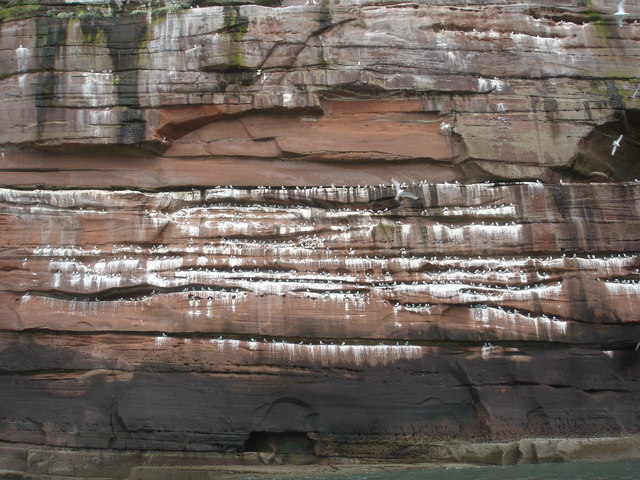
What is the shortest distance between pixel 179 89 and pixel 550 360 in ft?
28.3

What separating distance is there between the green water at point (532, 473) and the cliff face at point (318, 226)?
1.49 feet

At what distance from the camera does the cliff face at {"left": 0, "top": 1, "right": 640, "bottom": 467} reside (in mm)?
9859

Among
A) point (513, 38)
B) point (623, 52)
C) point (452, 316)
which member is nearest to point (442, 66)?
point (513, 38)

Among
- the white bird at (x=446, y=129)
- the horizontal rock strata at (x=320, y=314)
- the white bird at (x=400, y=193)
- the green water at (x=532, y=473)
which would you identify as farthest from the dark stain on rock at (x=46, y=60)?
the green water at (x=532, y=473)

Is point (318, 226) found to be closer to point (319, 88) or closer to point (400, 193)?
point (400, 193)

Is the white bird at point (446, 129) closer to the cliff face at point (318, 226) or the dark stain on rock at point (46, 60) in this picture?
the cliff face at point (318, 226)

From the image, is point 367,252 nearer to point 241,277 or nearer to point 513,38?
point 241,277

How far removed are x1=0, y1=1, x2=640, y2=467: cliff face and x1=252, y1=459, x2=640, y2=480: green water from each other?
45 centimetres

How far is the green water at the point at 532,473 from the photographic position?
27.9 feet

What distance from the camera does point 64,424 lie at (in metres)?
9.82

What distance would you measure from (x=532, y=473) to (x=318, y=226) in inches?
215

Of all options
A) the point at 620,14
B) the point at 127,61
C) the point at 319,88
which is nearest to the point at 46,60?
the point at 127,61

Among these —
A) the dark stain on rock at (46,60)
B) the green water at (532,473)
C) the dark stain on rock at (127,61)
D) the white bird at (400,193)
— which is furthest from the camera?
the dark stain on rock at (46,60)

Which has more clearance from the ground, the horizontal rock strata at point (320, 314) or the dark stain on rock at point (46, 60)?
the dark stain on rock at point (46, 60)
